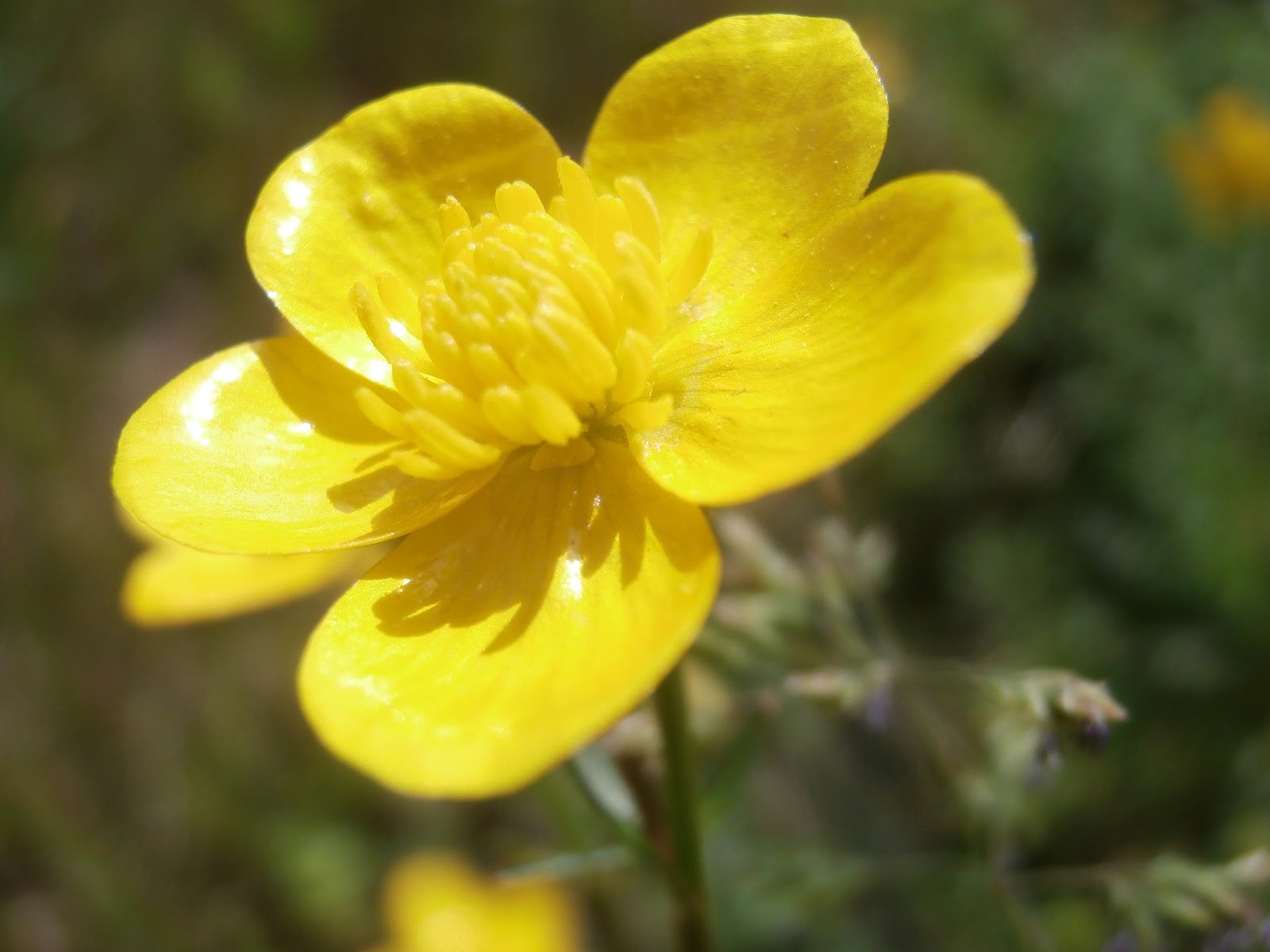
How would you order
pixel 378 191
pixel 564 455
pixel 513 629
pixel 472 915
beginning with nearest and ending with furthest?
pixel 513 629 → pixel 564 455 → pixel 378 191 → pixel 472 915

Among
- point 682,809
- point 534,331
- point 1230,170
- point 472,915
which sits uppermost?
point 534,331

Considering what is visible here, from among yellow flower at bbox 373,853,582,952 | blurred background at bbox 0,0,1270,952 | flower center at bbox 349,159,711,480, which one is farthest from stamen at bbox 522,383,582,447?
yellow flower at bbox 373,853,582,952

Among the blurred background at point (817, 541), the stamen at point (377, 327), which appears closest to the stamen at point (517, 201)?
the stamen at point (377, 327)

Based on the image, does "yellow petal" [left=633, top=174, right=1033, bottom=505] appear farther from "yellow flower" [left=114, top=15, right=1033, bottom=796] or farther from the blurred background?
the blurred background

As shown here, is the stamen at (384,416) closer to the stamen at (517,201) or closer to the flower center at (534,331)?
the flower center at (534,331)

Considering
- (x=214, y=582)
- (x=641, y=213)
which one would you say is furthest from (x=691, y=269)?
(x=214, y=582)

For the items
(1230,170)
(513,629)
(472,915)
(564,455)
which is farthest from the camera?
(1230,170)

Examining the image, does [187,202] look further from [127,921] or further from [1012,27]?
[1012,27]

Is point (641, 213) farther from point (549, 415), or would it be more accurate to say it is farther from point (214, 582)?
point (214, 582)
